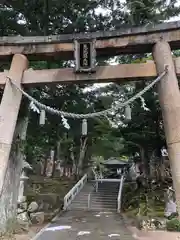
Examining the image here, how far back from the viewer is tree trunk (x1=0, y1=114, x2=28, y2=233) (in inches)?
334

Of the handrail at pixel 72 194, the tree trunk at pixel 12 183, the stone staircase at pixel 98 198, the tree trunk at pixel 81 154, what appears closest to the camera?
the tree trunk at pixel 12 183

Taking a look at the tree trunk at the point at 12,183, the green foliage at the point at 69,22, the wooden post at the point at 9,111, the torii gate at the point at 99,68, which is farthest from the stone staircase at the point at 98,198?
the torii gate at the point at 99,68

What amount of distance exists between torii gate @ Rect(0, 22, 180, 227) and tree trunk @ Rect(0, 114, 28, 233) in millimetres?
2627

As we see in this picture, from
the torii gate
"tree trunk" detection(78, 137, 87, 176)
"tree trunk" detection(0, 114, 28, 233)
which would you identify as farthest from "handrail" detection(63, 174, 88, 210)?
the torii gate

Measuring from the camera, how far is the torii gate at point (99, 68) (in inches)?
235

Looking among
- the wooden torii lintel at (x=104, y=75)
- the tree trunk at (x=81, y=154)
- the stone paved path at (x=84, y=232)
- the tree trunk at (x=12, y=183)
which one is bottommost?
the stone paved path at (x=84, y=232)

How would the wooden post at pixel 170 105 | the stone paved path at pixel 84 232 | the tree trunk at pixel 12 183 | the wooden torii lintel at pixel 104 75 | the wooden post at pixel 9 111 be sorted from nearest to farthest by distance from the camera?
the wooden post at pixel 170 105
the wooden post at pixel 9 111
the wooden torii lintel at pixel 104 75
the tree trunk at pixel 12 183
the stone paved path at pixel 84 232

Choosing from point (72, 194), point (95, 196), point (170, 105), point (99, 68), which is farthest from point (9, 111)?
point (95, 196)

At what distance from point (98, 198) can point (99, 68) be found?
15.9 m

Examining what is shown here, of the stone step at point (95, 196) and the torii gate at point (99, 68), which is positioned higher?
the torii gate at point (99, 68)

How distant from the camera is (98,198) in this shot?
68.1 ft

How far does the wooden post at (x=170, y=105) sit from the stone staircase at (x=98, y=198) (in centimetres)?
1399

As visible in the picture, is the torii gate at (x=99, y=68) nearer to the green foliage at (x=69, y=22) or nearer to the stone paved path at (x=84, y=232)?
the green foliage at (x=69, y=22)

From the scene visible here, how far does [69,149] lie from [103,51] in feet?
80.7
